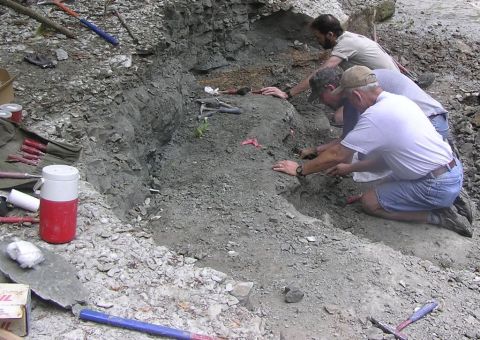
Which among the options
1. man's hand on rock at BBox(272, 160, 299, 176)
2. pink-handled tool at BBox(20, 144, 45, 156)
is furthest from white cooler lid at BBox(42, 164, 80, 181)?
man's hand on rock at BBox(272, 160, 299, 176)

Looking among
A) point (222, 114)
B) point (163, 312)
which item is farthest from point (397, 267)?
point (222, 114)

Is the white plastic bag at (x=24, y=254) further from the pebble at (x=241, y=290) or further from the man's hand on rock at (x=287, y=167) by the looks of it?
the man's hand on rock at (x=287, y=167)

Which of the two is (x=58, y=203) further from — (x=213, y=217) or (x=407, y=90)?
(x=407, y=90)

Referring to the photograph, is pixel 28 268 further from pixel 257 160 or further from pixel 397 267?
pixel 257 160

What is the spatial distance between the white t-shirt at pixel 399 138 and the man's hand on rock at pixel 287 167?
0.65 m

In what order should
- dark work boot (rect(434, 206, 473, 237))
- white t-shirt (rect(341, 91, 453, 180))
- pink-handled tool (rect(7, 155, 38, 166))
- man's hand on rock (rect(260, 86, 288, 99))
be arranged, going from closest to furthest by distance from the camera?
pink-handled tool (rect(7, 155, 38, 166)) → white t-shirt (rect(341, 91, 453, 180)) → dark work boot (rect(434, 206, 473, 237)) → man's hand on rock (rect(260, 86, 288, 99))

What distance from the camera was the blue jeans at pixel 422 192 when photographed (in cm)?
504

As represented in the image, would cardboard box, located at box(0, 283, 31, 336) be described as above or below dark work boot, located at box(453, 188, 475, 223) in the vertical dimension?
above

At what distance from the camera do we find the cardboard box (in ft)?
8.86

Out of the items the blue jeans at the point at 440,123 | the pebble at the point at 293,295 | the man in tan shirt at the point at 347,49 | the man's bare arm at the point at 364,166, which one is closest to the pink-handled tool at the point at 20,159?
the pebble at the point at 293,295

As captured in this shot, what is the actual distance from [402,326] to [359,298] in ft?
0.99

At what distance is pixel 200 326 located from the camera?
3.16 meters

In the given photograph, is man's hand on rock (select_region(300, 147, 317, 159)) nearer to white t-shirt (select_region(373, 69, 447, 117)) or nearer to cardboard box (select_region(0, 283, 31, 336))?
white t-shirt (select_region(373, 69, 447, 117))

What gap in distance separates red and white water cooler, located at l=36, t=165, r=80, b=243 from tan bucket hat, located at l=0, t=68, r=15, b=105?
1.52 metres
